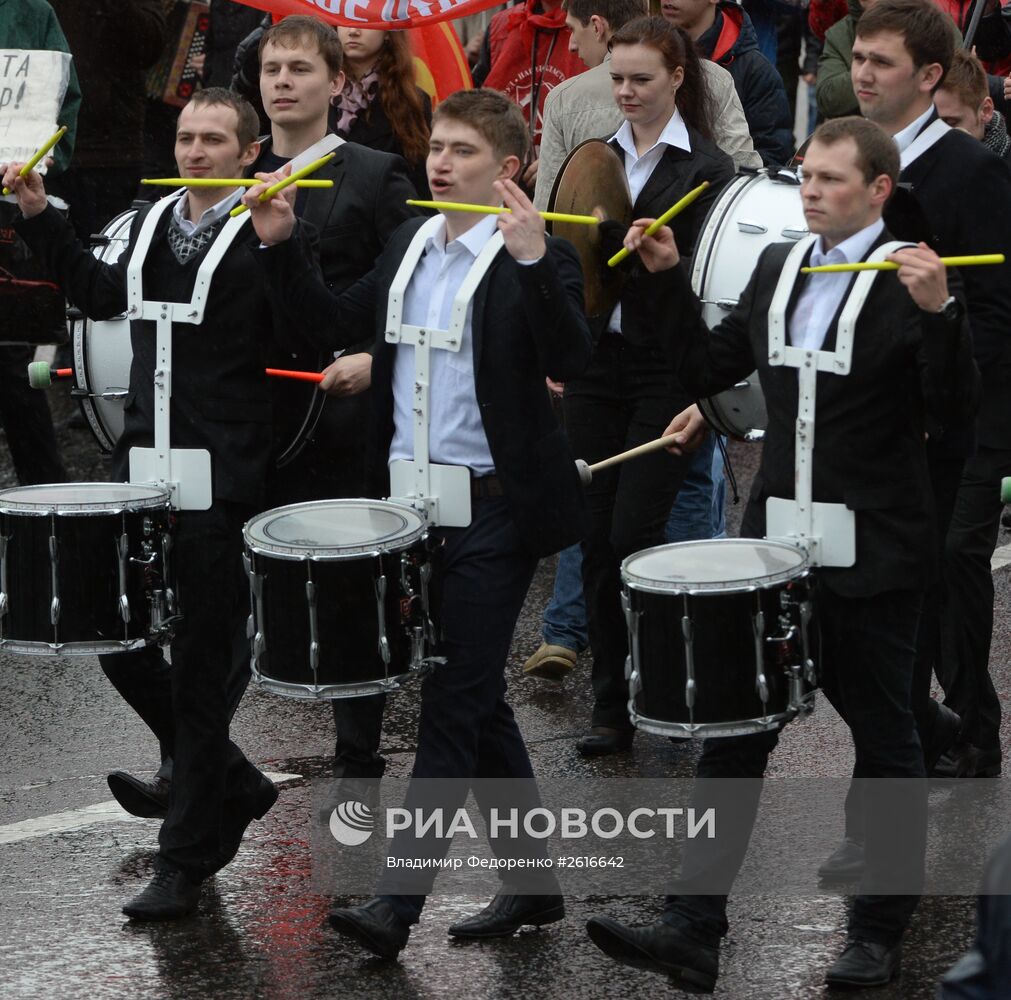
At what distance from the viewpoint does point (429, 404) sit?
15.6 feet

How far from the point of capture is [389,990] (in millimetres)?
4551

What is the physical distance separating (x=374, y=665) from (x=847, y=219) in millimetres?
1408

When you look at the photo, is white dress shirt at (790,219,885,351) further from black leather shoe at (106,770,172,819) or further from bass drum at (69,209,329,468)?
bass drum at (69,209,329,468)

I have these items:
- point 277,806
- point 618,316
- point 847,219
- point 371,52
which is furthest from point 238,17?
point 847,219

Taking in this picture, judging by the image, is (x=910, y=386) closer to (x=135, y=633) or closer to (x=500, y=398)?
(x=500, y=398)

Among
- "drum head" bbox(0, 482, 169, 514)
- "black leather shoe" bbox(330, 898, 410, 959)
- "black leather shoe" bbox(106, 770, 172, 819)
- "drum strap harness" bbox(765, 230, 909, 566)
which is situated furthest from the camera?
"black leather shoe" bbox(106, 770, 172, 819)

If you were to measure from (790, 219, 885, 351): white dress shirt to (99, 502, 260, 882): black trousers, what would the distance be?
1.45m

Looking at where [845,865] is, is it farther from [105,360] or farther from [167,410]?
[105,360]

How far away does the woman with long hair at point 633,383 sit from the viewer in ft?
20.0

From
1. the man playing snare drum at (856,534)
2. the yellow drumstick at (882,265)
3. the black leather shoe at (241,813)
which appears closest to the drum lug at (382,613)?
the man playing snare drum at (856,534)

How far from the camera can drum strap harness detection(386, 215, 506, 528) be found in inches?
186

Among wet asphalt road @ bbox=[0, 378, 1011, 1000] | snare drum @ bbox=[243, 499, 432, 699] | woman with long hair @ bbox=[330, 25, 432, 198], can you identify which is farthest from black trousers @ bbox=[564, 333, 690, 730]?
snare drum @ bbox=[243, 499, 432, 699]

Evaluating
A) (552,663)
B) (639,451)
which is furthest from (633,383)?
(552,663)

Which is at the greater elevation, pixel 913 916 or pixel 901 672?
pixel 901 672
